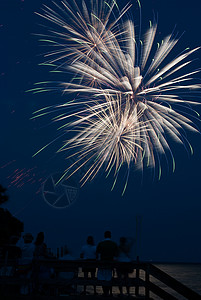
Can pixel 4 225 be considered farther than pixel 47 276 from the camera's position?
Yes

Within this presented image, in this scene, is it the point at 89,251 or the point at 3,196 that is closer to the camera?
the point at 89,251

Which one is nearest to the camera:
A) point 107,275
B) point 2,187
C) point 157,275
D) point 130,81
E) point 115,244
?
point 157,275

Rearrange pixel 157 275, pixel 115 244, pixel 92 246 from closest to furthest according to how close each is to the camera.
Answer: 1. pixel 157 275
2. pixel 115 244
3. pixel 92 246

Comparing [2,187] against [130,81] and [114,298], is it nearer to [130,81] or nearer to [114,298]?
[130,81]

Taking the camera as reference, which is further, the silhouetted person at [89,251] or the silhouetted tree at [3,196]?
the silhouetted tree at [3,196]

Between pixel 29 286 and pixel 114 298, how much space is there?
248 centimetres

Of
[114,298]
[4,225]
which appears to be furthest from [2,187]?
[114,298]

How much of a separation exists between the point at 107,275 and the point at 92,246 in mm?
1907

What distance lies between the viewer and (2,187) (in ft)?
160

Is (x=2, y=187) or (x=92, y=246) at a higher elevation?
(x=2, y=187)

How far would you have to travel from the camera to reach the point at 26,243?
40.1ft

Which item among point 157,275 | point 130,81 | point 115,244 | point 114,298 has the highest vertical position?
point 130,81

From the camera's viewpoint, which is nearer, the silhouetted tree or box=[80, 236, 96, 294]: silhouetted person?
box=[80, 236, 96, 294]: silhouetted person

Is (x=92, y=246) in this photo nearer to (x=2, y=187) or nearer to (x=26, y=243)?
(x=26, y=243)
